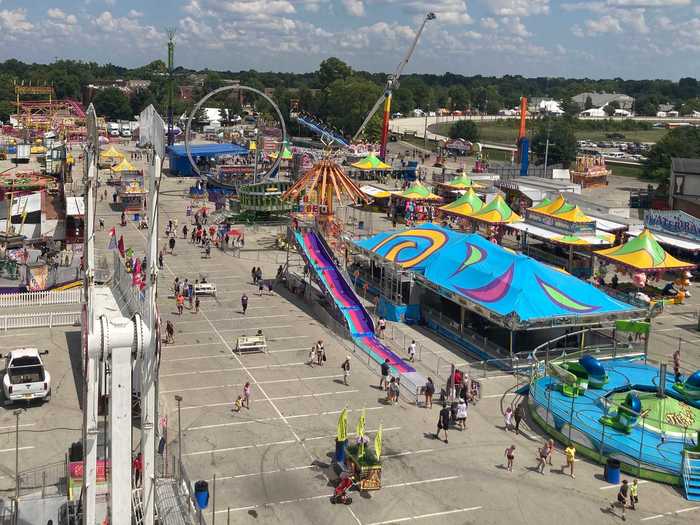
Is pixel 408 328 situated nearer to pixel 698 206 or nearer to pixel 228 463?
pixel 228 463

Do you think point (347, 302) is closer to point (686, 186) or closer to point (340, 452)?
point (340, 452)

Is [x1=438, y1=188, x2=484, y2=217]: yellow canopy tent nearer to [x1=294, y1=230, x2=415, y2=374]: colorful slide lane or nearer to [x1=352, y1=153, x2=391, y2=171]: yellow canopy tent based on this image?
[x1=294, y1=230, x2=415, y2=374]: colorful slide lane

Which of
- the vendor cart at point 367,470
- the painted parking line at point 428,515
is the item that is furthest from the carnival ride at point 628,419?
the vendor cart at point 367,470

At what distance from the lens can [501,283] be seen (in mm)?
30469

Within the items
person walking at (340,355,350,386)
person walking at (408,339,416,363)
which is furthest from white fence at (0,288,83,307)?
person walking at (408,339,416,363)

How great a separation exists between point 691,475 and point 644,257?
19.2 m

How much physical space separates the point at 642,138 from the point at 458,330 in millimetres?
140033

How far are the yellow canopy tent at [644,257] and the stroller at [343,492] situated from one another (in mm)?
23014

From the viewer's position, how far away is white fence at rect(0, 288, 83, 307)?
1344 inches

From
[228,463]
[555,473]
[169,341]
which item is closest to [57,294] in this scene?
[169,341]

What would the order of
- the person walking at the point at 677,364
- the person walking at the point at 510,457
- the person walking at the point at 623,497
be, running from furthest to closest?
1. the person walking at the point at 677,364
2. the person walking at the point at 510,457
3. the person walking at the point at 623,497

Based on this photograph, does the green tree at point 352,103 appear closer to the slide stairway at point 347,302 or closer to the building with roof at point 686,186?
the building with roof at point 686,186

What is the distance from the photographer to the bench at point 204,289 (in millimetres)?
36906

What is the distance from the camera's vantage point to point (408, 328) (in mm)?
33531
